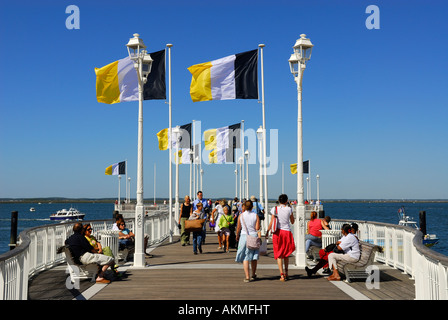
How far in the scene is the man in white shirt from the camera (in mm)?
10812

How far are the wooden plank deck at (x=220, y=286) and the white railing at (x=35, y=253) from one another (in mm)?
500

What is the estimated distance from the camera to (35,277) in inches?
457

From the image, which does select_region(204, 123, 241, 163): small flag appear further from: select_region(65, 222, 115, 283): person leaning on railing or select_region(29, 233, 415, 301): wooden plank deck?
select_region(65, 222, 115, 283): person leaning on railing

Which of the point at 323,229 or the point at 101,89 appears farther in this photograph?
the point at 101,89

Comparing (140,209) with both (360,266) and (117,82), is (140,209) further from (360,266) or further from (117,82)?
(360,266)

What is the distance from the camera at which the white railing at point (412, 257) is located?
6.42m

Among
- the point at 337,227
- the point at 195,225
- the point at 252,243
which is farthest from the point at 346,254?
the point at 337,227

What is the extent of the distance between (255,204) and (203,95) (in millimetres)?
5008

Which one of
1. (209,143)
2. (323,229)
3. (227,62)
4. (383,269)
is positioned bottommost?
(383,269)

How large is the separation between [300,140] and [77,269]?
6.77 metres

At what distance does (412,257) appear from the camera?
34.8 feet

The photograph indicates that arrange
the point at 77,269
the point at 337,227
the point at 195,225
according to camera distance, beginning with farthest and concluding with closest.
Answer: the point at 337,227 < the point at 195,225 < the point at 77,269
